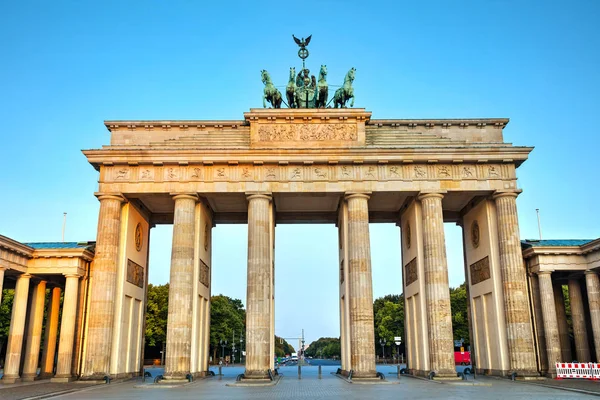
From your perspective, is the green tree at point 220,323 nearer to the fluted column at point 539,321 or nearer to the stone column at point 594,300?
the fluted column at point 539,321

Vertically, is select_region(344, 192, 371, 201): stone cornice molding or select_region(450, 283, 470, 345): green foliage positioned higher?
select_region(344, 192, 371, 201): stone cornice molding

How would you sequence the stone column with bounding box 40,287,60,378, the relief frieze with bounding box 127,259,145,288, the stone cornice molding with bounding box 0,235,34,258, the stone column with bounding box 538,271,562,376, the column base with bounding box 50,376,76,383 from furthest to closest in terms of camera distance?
the stone column with bounding box 40,287,60,378 < the relief frieze with bounding box 127,259,145,288 < the stone column with bounding box 538,271,562,376 < the column base with bounding box 50,376,76,383 < the stone cornice molding with bounding box 0,235,34,258

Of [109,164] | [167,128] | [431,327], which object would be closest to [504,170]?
[431,327]

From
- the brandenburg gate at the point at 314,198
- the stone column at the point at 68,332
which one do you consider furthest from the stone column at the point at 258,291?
the stone column at the point at 68,332

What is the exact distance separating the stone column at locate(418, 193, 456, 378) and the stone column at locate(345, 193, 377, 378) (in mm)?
3497

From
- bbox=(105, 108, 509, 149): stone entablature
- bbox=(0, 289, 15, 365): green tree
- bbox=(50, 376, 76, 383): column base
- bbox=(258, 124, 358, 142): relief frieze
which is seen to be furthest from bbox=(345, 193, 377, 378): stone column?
bbox=(0, 289, 15, 365): green tree

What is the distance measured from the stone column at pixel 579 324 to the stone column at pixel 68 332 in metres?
30.7

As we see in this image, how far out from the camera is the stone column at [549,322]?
31.0 meters

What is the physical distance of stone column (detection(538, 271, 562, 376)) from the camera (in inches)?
1220

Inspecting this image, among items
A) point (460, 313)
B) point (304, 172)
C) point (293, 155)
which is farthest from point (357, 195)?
point (460, 313)

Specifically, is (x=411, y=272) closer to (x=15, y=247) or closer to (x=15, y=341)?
(x=15, y=247)

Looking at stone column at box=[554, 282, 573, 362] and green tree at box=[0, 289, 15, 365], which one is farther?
green tree at box=[0, 289, 15, 365]

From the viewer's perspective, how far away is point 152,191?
32.6 meters

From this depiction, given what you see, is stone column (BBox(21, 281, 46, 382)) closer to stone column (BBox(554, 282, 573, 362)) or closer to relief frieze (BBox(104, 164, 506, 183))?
relief frieze (BBox(104, 164, 506, 183))
